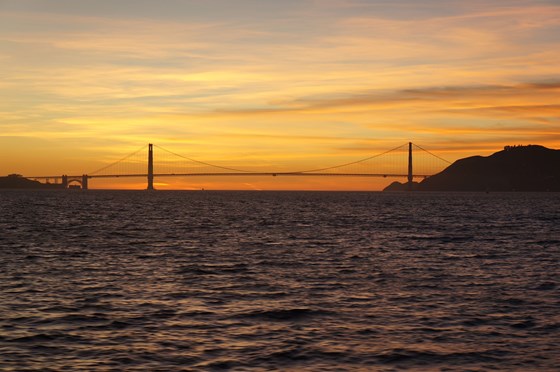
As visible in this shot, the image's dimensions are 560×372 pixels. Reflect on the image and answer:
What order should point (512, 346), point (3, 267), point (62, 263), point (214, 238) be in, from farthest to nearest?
point (214, 238), point (62, 263), point (3, 267), point (512, 346)

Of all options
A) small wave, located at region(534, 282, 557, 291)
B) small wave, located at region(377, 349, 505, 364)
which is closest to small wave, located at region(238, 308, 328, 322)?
small wave, located at region(377, 349, 505, 364)

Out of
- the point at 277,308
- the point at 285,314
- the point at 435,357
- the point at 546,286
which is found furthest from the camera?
the point at 546,286

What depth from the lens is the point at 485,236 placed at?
2176 inches

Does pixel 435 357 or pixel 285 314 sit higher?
pixel 285 314

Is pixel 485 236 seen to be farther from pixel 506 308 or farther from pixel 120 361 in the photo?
pixel 120 361

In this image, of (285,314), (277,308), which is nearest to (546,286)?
(277,308)

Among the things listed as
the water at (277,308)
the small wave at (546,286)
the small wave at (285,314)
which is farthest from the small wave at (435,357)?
the small wave at (546,286)

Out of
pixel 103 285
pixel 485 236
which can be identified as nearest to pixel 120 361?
pixel 103 285

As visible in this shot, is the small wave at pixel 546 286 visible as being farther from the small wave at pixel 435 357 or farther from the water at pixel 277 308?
the small wave at pixel 435 357

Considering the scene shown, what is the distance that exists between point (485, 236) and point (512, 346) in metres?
38.6

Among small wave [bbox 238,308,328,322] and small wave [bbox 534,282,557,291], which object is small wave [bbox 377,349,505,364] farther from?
small wave [bbox 534,282,557,291]

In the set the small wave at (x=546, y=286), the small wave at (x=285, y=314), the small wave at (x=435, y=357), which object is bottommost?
the small wave at (x=435, y=357)

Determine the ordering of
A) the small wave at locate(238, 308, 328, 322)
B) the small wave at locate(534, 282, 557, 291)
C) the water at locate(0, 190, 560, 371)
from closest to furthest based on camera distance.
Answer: the water at locate(0, 190, 560, 371) → the small wave at locate(238, 308, 328, 322) → the small wave at locate(534, 282, 557, 291)

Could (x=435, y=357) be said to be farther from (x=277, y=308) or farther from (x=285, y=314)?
(x=277, y=308)
